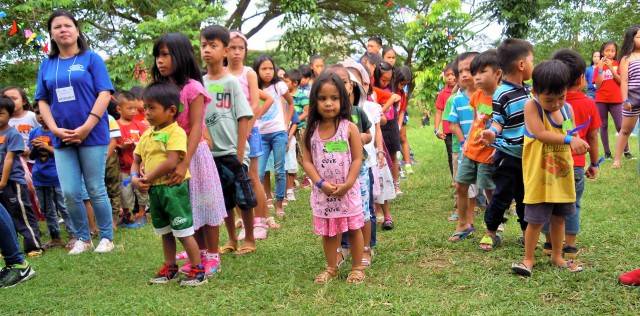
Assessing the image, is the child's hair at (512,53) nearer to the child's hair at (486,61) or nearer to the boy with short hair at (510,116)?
the boy with short hair at (510,116)

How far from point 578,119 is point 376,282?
1766mm

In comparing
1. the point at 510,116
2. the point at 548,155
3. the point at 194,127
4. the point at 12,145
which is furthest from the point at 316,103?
the point at 12,145

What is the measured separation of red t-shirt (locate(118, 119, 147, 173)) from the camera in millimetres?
6461

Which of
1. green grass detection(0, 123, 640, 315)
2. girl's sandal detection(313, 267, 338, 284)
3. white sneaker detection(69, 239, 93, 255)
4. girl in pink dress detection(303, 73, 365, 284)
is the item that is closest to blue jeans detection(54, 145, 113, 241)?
white sneaker detection(69, 239, 93, 255)

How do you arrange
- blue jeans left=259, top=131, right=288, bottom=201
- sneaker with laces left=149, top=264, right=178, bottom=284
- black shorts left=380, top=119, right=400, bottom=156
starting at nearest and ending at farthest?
sneaker with laces left=149, top=264, right=178, bottom=284 → blue jeans left=259, top=131, right=288, bottom=201 → black shorts left=380, top=119, right=400, bottom=156

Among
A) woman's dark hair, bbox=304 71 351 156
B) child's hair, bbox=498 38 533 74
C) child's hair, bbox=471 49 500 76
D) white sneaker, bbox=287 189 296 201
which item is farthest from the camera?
white sneaker, bbox=287 189 296 201

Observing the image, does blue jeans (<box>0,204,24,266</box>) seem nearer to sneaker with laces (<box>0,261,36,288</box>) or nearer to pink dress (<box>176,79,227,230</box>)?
sneaker with laces (<box>0,261,36,288</box>)

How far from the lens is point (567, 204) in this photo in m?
3.70

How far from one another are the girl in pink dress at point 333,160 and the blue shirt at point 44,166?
308cm

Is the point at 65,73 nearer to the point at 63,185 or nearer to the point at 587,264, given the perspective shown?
the point at 63,185

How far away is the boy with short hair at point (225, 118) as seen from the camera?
426 cm

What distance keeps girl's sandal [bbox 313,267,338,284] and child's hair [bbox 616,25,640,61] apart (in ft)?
17.2

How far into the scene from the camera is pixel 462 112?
5387 mm

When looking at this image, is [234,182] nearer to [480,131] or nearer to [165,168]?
[165,168]
